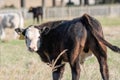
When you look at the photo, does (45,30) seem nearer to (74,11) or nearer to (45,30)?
(45,30)

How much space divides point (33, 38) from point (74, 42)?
92cm

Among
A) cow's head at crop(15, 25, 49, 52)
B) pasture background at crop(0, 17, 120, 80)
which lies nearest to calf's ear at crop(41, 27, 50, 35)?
cow's head at crop(15, 25, 49, 52)

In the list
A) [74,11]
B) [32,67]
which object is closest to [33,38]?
[32,67]

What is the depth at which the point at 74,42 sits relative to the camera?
9.30 metres

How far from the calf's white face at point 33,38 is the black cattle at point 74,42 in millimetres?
23

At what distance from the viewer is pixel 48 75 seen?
1073 centimetres

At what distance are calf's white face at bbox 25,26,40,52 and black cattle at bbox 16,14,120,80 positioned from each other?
23mm

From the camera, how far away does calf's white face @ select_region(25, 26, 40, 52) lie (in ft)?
31.9

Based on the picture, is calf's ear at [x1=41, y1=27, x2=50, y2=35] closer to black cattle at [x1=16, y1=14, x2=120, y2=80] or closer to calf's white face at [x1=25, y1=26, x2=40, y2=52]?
black cattle at [x1=16, y1=14, x2=120, y2=80]

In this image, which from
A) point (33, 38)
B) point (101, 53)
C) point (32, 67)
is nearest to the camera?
point (32, 67)

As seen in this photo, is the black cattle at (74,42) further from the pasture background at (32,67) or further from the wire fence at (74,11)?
the wire fence at (74,11)

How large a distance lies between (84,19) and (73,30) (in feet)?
1.17

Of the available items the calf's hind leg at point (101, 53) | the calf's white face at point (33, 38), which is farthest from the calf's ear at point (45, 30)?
the calf's hind leg at point (101, 53)

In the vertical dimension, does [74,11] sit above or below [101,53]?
below
